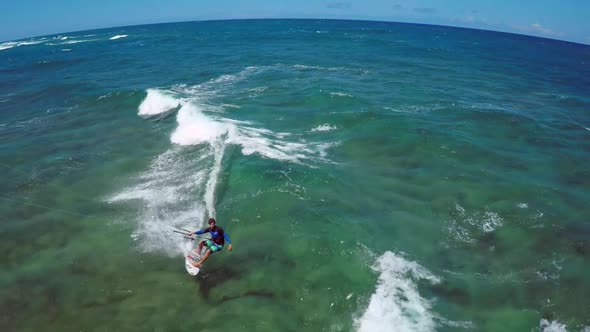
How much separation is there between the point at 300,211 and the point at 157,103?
21257 mm

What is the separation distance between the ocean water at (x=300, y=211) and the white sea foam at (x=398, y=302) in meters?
0.05

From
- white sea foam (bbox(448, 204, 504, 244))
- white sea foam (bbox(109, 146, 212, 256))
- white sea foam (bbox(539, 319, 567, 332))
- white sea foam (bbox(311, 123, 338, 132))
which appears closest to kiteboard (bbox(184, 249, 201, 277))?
white sea foam (bbox(109, 146, 212, 256))

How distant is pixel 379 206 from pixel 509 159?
1040cm

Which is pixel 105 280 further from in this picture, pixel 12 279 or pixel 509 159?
pixel 509 159

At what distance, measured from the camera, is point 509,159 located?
859 inches

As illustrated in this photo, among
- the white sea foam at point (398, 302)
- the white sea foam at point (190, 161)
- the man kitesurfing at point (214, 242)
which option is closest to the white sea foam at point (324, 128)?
the white sea foam at point (190, 161)

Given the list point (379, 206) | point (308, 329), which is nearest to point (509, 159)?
point (379, 206)

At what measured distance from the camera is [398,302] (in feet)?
38.9

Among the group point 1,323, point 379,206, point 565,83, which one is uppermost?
point 565,83

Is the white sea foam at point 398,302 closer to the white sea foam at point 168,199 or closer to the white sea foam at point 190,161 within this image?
the white sea foam at point 168,199

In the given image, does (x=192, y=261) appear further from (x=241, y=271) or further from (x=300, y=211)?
(x=300, y=211)

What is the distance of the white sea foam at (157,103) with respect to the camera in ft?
101

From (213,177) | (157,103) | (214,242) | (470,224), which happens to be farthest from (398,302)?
(157,103)

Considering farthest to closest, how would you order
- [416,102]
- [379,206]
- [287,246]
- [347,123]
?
1. [416,102]
2. [347,123]
3. [379,206]
4. [287,246]
